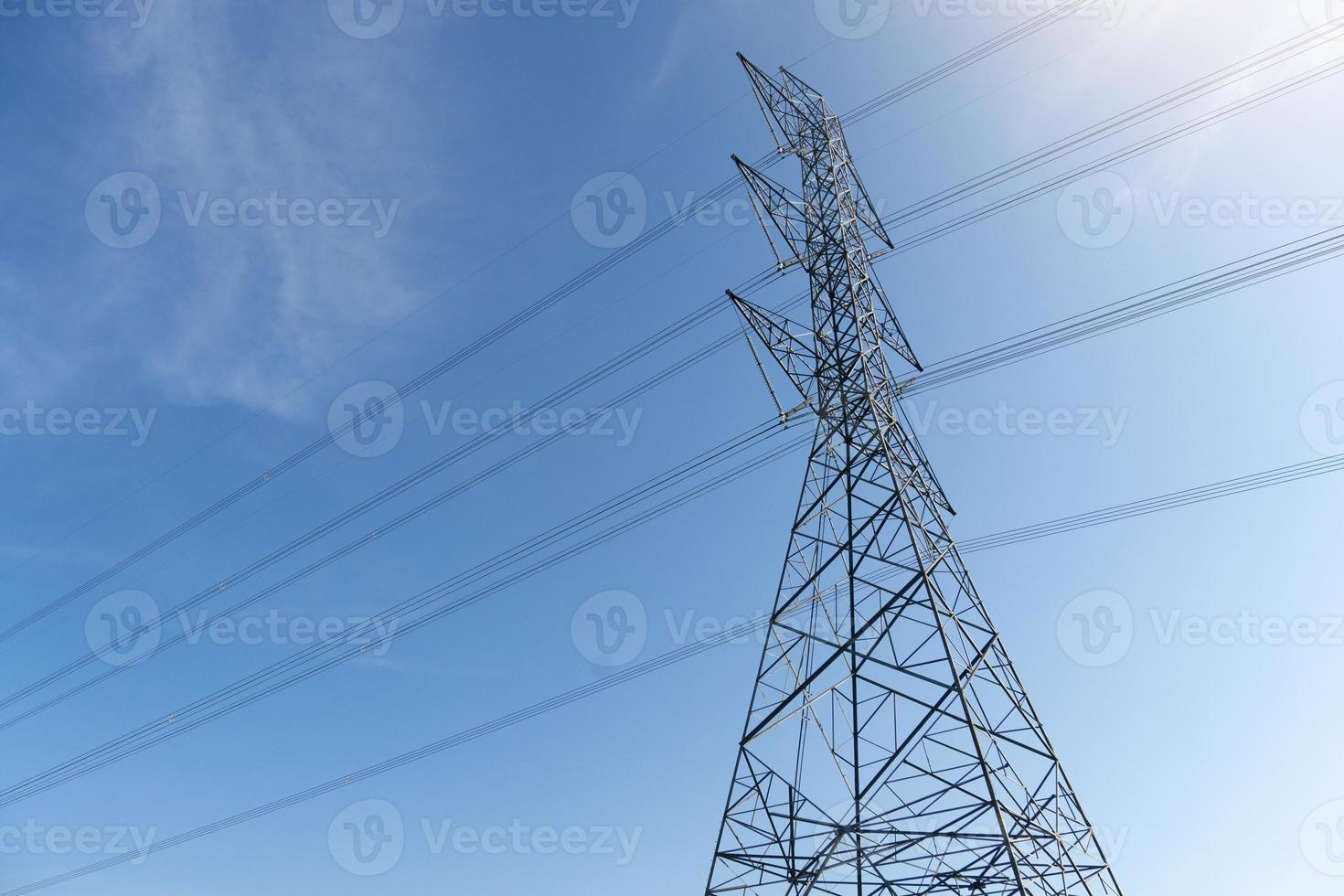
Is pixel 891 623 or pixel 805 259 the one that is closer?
pixel 891 623

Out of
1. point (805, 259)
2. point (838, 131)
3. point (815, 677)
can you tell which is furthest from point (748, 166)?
point (815, 677)

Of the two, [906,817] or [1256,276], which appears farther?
[1256,276]

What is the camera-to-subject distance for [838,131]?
23.2 meters

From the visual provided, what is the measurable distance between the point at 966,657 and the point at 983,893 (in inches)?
144

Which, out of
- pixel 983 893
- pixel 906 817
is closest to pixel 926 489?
pixel 906 817

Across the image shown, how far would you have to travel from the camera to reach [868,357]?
1736cm

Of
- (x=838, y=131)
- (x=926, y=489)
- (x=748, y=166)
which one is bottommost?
(x=926, y=489)

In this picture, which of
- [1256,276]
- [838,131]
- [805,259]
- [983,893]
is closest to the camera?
[983,893]

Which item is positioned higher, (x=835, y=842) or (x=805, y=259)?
(x=805, y=259)

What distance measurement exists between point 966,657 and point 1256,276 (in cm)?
1183

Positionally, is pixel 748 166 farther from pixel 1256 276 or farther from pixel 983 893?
pixel 983 893

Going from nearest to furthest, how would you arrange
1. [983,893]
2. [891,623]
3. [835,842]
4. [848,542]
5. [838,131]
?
[983,893]
[835,842]
[891,623]
[848,542]
[838,131]

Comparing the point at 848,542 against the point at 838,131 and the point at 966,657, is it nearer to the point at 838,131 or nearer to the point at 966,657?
the point at 966,657

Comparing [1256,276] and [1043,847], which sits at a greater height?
[1256,276]
